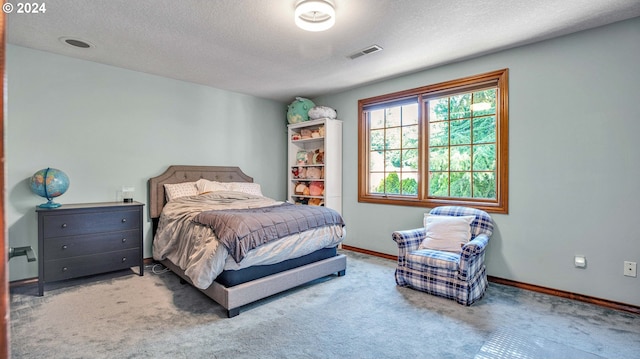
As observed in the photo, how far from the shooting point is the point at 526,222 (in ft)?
10.1

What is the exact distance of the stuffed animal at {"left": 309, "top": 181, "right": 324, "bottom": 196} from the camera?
477 cm

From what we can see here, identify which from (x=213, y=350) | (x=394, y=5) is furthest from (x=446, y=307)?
(x=394, y=5)

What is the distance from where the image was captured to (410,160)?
413 cm

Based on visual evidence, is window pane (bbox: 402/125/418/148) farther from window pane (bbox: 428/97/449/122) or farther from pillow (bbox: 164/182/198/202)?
pillow (bbox: 164/182/198/202)

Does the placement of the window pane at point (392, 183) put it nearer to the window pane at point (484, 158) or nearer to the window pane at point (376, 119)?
the window pane at point (376, 119)

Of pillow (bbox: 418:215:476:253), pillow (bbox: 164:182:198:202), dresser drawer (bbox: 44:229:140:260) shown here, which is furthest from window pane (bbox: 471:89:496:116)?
dresser drawer (bbox: 44:229:140:260)

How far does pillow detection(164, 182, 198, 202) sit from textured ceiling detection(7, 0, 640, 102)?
1.45 m

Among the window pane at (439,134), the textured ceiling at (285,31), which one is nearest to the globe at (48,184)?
the textured ceiling at (285,31)

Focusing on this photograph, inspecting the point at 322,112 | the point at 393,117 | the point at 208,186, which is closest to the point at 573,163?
the point at 393,117

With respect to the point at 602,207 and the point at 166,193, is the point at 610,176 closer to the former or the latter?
the point at 602,207

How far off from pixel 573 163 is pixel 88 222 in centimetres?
479

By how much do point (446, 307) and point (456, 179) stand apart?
5.42ft

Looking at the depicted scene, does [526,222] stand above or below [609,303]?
above

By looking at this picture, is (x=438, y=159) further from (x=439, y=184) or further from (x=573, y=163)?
(x=573, y=163)
